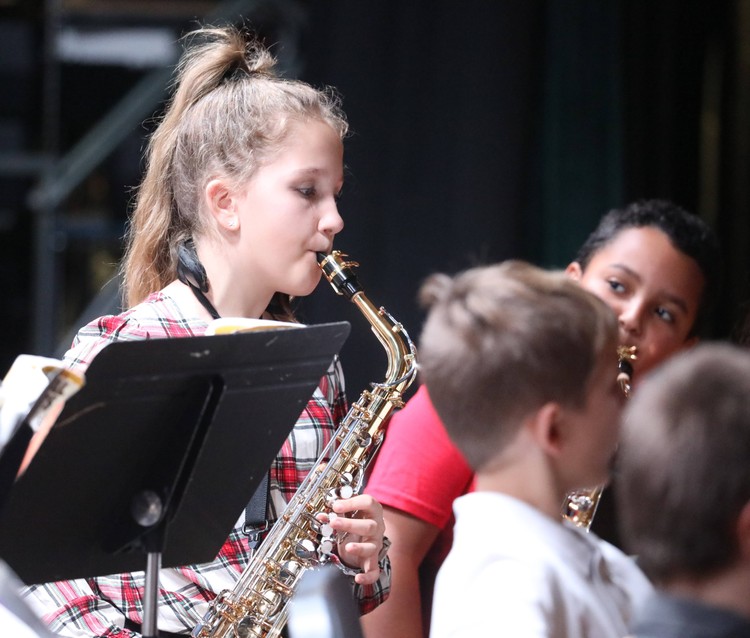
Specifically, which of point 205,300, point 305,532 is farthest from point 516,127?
point 305,532

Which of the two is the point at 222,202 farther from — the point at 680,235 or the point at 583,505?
the point at 680,235

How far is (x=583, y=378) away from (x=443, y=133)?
5.97 ft

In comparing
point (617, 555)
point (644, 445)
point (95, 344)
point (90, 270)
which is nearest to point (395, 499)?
point (95, 344)

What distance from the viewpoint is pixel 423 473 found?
78.4 inches

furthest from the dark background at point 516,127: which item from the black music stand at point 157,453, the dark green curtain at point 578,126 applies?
the black music stand at point 157,453

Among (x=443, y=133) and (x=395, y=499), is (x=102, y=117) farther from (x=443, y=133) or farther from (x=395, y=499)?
(x=395, y=499)

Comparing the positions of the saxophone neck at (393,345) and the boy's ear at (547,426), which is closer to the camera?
the boy's ear at (547,426)

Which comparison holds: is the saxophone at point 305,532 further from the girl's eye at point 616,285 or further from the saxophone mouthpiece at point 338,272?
the girl's eye at point 616,285

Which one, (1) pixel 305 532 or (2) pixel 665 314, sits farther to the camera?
(2) pixel 665 314

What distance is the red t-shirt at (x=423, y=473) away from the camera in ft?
6.50

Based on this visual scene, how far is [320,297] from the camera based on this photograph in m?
2.91

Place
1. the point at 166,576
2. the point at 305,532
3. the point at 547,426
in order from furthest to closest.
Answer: the point at 305,532 → the point at 166,576 → the point at 547,426

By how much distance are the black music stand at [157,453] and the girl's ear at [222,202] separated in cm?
51

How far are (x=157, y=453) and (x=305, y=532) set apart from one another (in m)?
0.52
